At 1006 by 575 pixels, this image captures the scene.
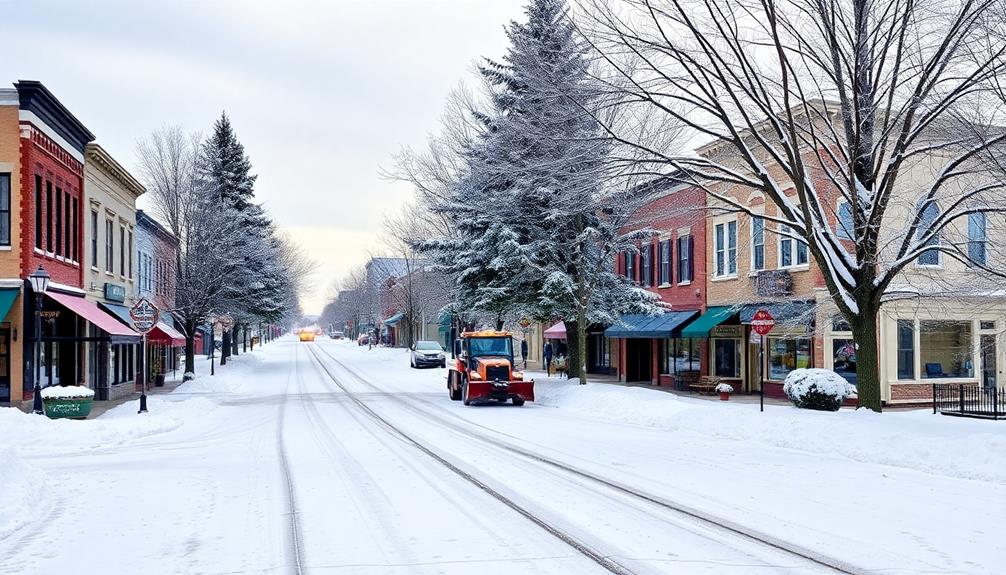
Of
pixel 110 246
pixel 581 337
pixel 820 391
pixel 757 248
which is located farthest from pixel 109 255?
pixel 820 391

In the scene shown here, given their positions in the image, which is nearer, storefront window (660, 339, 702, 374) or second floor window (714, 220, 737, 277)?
second floor window (714, 220, 737, 277)

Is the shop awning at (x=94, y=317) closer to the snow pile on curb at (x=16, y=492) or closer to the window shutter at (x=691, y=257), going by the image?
the snow pile on curb at (x=16, y=492)

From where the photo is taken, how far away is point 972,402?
22875mm

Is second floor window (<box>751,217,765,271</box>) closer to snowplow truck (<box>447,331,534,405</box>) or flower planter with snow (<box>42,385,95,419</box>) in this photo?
snowplow truck (<box>447,331,534,405</box>)

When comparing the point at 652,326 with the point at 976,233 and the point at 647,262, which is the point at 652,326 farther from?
the point at 976,233

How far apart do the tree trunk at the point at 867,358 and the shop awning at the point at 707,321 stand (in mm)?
12277

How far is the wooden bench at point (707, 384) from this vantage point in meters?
32.0

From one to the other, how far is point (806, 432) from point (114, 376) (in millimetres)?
24998

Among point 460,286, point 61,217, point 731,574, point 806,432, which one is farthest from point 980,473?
point 61,217

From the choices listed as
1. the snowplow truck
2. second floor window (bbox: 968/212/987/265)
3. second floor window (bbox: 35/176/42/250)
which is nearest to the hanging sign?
second floor window (bbox: 35/176/42/250)

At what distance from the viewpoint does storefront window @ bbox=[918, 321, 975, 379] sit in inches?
1079

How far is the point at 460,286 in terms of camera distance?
109 feet

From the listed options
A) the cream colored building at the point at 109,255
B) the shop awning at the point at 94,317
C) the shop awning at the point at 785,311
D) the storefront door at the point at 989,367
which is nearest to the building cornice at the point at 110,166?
the cream colored building at the point at 109,255

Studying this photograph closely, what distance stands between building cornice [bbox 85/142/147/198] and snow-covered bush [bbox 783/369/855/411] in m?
23.1
